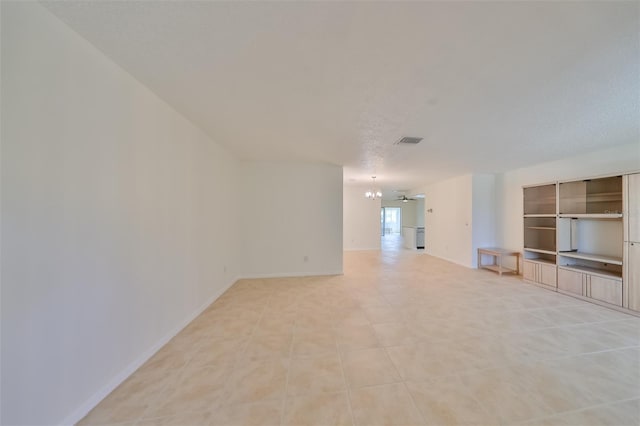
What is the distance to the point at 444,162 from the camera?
4.46 m

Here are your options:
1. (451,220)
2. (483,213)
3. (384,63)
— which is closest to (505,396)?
(384,63)

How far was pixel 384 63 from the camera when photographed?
62.4 inches

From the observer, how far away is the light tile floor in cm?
147

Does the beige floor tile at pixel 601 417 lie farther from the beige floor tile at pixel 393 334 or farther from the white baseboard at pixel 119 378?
the white baseboard at pixel 119 378

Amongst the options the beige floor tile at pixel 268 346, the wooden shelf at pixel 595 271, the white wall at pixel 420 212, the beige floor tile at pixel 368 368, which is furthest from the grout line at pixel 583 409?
the white wall at pixel 420 212

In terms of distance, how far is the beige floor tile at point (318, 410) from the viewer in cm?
140

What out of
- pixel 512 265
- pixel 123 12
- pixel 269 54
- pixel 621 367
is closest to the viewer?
pixel 123 12

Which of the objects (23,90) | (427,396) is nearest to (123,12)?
(23,90)

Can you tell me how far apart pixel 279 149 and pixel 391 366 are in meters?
3.38

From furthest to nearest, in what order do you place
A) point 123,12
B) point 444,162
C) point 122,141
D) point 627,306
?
Result: point 444,162 < point 627,306 < point 122,141 < point 123,12

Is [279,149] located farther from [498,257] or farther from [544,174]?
[498,257]

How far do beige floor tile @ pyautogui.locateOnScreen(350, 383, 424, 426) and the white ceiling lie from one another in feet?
8.19

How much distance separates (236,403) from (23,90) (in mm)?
2307

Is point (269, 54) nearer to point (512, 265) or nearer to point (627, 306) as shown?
point (627, 306)
